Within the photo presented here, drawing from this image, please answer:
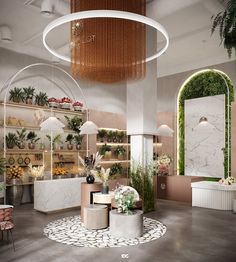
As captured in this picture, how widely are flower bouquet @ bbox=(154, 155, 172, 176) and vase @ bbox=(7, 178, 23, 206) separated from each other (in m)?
3.99

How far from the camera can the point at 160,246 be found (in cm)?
470

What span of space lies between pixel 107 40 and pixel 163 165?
6.09 meters

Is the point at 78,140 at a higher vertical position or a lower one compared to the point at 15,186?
higher

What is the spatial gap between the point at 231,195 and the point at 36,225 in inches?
186

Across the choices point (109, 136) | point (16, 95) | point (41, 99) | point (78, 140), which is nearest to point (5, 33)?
point (16, 95)

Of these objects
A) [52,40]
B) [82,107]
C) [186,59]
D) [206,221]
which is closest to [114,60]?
[206,221]

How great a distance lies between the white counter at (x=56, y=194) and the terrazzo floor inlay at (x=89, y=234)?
92cm

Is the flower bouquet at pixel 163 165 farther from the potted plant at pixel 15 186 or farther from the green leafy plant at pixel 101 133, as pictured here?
the potted plant at pixel 15 186

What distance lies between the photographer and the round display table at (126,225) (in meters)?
5.04

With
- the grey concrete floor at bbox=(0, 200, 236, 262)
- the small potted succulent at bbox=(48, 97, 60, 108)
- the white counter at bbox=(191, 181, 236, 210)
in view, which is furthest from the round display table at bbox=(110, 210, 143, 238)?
the small potted succulent at bbox=(48, 97, 60, 108)

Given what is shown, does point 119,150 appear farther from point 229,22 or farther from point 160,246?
point 229,22

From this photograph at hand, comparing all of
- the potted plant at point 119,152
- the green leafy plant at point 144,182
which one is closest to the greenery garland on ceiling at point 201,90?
the potted plant at point 119,152

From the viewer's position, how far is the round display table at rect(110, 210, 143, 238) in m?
5.04

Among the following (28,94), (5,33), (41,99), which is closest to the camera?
(5,33)
